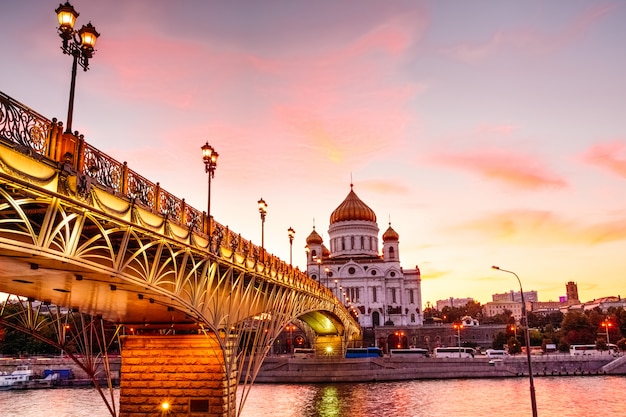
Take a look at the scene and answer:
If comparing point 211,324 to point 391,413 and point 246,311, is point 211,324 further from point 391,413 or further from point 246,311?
point 391,413

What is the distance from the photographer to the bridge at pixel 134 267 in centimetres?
988

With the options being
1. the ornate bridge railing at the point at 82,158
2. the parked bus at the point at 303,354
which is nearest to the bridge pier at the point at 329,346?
the parked bus at the point at 303,354

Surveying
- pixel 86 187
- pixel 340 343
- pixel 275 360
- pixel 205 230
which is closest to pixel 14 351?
pixel 275 360

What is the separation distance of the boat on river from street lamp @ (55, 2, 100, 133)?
56.9 metres

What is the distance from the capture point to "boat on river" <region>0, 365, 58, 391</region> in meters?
58.2

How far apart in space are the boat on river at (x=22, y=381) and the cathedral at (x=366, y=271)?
56521mm

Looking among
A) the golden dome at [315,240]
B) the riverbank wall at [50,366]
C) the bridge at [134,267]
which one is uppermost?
the golden dome at [315,240]

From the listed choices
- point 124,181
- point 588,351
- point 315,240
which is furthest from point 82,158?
point 315,240

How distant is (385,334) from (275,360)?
44.9 m

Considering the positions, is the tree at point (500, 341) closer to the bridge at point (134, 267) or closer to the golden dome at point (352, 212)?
the golden dome at point (352, 212)

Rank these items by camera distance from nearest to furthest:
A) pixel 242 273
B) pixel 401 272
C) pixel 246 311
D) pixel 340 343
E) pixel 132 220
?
pixel 132 220
pixel 242 273
pixel 246 311
pixel 340 343
pixel 401 272

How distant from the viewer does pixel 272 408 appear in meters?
41.8

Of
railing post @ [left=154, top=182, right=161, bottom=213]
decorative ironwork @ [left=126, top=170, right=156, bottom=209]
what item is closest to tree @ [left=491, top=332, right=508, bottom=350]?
railing post @ [left=154, top=182, right=161, bottom=213]

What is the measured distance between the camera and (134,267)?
15.9 metres
